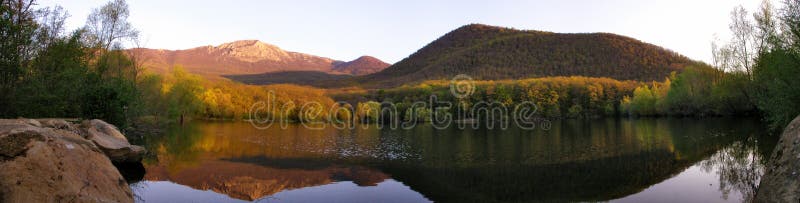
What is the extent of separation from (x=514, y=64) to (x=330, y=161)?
489ft

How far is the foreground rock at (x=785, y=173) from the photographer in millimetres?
9508

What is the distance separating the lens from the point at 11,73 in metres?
20.7

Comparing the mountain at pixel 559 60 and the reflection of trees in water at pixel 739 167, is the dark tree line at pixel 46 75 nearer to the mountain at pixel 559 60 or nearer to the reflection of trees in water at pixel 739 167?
the reflection of trees in water at pixel 739 167

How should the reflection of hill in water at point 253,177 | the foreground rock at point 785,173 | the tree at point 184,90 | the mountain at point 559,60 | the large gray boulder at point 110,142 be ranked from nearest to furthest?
the foreground rock at point 785,173, the reflection of hill in water at point 253,177, the large gray boulder at point 110,142, the tree at point 184,90, the mountain at point 559,60

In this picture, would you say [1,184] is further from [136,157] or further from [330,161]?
[330,161]

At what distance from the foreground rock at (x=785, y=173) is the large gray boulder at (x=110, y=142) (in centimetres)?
2210

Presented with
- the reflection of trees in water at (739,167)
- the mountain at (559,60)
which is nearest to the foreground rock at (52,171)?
the reflection of trees in water at (739,167)

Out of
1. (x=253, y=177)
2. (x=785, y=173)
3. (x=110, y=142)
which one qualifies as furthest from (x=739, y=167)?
(x=110, y=142)

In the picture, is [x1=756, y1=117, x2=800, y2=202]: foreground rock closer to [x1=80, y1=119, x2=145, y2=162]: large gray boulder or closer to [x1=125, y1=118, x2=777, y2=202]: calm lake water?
[x1=125, y1=118, x2=777, y2=202]: calm lake water

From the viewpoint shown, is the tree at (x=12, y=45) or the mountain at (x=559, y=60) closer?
the tree at (x=12, y=45)

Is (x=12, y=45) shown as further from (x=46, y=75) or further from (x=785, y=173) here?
(x=785, y=173)

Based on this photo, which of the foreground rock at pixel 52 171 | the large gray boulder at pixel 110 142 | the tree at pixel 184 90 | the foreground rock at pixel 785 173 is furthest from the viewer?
the tree at pixel 184 90

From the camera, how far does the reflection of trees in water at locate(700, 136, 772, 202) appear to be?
1665 centimetres

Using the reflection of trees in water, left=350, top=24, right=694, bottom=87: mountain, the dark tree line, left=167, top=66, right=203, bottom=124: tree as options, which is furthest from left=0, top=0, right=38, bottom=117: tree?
left=350, top=24, right=694, bottom=87: mountain
